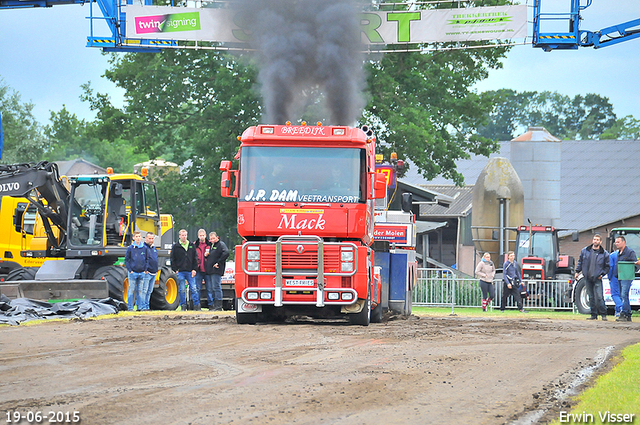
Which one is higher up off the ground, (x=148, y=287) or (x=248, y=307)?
(x=148, y=287)

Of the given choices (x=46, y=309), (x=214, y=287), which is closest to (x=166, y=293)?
(x=214, y=287)

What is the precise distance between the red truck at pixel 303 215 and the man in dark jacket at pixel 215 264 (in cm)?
581

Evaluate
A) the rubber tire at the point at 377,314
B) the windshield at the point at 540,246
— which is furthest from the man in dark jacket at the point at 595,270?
the windshield at the point at 540,246

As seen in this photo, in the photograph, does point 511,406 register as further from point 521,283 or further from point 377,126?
point 377,126

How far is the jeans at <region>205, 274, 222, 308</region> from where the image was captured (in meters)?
20.9

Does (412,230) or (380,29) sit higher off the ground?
(380,29)

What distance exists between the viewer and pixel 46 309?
16469mm

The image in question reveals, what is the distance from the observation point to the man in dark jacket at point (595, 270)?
1936 cm

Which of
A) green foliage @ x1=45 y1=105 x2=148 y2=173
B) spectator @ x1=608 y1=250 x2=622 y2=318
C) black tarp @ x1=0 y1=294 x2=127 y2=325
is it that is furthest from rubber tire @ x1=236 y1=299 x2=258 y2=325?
green foliage @ x1=45 y1=105 x2=148 y2=173

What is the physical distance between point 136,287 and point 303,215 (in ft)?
21.8

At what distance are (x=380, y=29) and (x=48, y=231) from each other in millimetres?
10478

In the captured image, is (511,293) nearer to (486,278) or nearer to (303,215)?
(486,278)

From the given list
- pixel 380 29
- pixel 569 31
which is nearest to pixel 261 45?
pixel 380 29

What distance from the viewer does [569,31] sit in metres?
24.5
